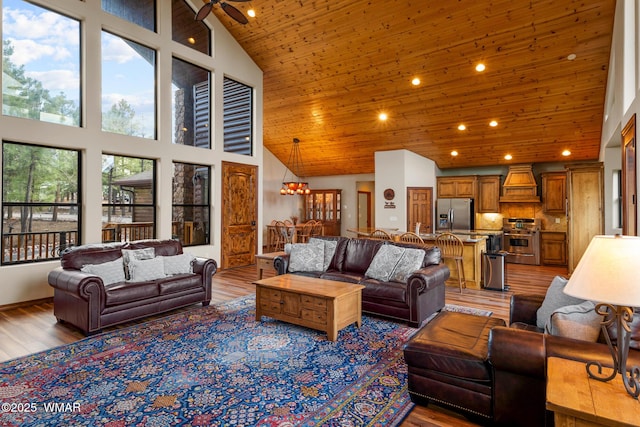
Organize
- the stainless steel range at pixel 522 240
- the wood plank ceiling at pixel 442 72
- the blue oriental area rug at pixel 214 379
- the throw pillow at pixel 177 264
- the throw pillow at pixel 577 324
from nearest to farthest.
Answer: the throw pillow at pixel 577 324 → the blue oriental area rug at pixel 214 379 → the throw pillow at pixel 177 264 → the wood plank ceiling at pixel 442 72 → the stainless steel range at pixel 522 240

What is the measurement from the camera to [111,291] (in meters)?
3.83

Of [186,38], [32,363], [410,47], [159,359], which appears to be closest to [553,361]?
[159,359]

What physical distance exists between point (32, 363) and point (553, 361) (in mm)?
3887

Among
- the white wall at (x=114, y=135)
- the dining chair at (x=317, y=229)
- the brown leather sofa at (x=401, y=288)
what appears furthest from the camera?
the dining chair at (x=317, y=229)

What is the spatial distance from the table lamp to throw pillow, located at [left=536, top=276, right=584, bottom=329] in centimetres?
109

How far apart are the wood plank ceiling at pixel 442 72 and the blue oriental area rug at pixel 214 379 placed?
4.68 metres

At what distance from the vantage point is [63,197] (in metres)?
5.25

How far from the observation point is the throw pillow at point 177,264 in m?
4.63

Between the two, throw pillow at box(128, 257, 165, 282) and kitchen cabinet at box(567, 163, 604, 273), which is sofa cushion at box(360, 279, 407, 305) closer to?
throw pillow at box(128, 257, 165, 282)

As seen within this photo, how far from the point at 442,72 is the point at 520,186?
13.3 ft

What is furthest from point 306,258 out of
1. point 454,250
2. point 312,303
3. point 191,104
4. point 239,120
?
point 239,120

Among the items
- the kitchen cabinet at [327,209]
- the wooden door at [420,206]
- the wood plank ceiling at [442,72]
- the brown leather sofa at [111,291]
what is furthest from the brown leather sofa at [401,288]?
the kitchen cabinet at [327,209]

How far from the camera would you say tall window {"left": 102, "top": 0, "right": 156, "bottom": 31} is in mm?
5672

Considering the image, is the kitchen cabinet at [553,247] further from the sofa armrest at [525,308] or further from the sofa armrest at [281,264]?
the sofa armrest at [281,264]
